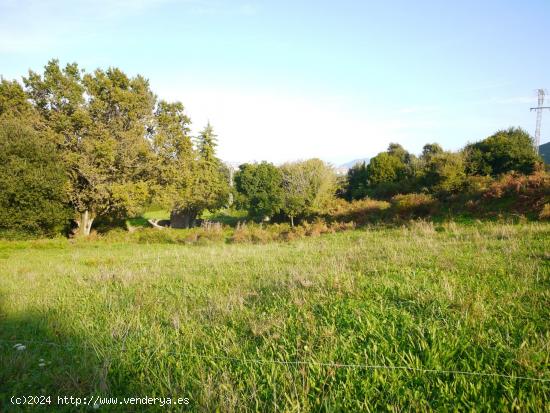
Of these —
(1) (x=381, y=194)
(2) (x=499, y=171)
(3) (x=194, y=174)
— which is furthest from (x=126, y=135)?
(2) (x=499, y=171)

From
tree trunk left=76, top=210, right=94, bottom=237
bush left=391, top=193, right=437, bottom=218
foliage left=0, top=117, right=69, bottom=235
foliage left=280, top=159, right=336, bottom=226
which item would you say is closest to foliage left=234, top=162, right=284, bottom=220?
foliage left=280, top=159, right=336, bottom=226

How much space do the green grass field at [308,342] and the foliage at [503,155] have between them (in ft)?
99.9

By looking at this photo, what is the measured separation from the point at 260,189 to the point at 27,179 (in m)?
25.8

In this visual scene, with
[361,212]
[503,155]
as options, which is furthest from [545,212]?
[503,155]

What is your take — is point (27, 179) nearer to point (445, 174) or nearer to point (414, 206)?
point (414, 206)

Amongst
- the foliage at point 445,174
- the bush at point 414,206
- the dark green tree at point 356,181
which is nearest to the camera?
the bush at point 414,206

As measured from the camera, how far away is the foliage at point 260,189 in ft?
130

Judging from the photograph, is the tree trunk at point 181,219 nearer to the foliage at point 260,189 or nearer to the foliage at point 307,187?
the foliage at point 260,189

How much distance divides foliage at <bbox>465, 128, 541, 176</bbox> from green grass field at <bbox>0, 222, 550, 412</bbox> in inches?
1199

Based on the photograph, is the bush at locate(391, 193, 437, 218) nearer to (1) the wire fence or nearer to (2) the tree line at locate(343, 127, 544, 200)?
(2) the tree line at locate(343, 127, 544, 200)

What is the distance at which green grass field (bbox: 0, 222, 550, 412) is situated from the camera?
2545mm

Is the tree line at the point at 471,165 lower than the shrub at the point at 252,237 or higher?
higher

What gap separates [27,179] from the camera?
793 inches

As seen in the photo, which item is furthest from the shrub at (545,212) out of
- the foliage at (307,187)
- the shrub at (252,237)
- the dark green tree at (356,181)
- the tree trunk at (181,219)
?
the tree trunk at (181,219)
